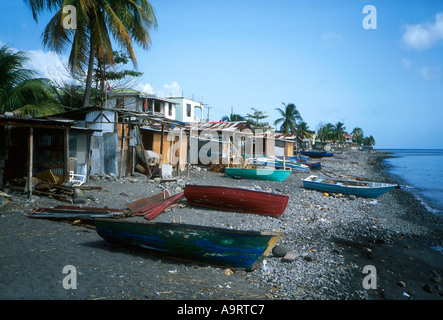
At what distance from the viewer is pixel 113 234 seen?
602 cm

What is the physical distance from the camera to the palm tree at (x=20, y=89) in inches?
567

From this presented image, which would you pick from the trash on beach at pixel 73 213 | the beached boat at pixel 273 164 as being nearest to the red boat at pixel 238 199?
the trash on beach at pixel 73 213

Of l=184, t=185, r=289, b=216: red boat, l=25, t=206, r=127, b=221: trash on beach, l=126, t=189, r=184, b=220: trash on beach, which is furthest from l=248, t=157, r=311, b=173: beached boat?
l=25, t=206, r=127, b=221: trash on beach

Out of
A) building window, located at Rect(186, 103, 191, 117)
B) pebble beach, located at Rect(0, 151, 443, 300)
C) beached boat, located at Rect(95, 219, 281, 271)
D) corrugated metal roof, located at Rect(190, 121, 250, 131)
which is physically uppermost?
building window, located at Rect(186, 103, 191, 117)

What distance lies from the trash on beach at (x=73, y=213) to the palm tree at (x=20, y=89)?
28.0 feet

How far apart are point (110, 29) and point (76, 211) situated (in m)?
11.5

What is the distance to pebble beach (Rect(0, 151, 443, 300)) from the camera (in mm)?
4516

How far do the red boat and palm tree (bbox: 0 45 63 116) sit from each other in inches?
399

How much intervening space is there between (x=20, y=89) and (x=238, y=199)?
13283 mm

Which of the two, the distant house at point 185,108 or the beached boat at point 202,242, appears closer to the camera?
the beached boat at point 202,242

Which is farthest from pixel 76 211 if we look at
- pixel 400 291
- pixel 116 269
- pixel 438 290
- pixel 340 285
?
pixel 438 290

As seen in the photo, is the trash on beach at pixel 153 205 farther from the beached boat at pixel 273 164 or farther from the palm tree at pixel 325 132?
the palm tree at pixel 325 132

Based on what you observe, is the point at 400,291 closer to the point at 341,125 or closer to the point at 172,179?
the point at 172,179

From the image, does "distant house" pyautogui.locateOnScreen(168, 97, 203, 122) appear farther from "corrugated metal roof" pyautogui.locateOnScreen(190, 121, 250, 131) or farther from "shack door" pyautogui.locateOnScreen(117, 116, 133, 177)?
"shack door" pyautogui.locateOnScreen(117, 116, 133, 177)
